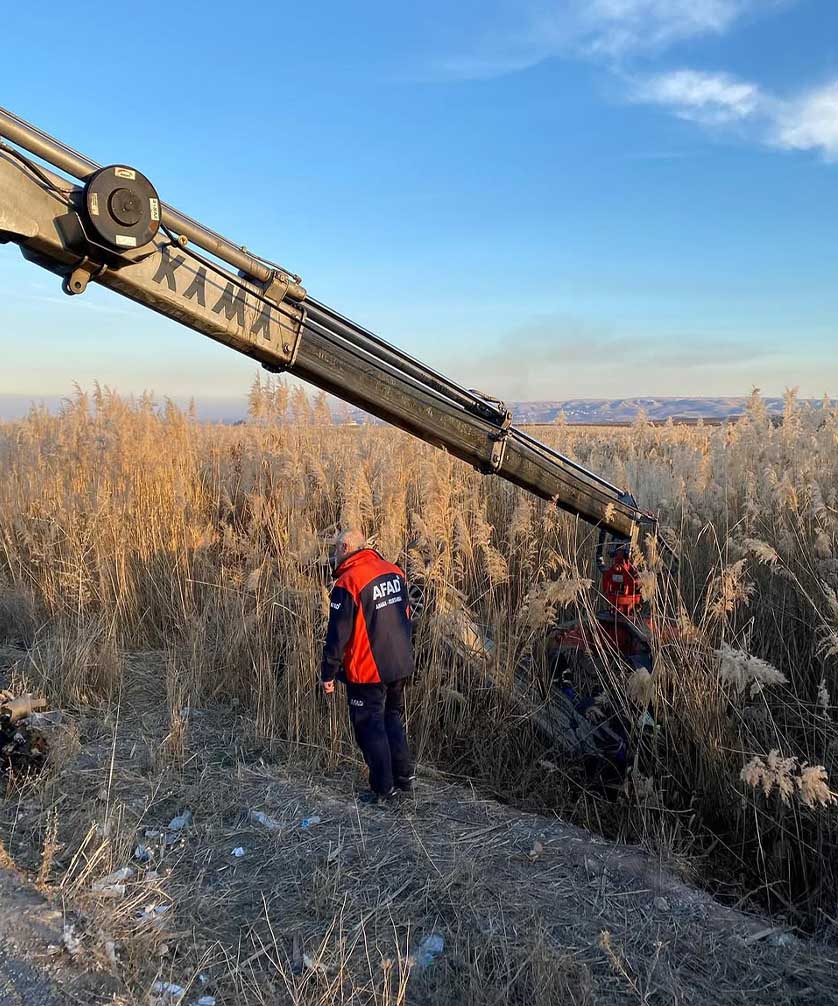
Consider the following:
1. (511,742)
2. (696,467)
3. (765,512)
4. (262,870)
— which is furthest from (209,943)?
(696,467)

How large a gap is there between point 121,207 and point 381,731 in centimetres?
286

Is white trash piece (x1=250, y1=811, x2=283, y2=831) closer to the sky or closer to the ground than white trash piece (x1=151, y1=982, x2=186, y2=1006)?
closer to the ground

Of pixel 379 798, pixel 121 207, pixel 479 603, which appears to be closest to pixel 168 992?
pixel 379 798

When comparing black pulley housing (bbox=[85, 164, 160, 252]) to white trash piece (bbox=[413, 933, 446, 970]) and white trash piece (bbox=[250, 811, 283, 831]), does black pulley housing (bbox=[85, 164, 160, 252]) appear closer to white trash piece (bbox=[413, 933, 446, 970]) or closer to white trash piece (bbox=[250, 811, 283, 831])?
white trash piece (bbox=[250, 811, 283, 831])

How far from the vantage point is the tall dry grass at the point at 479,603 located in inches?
158

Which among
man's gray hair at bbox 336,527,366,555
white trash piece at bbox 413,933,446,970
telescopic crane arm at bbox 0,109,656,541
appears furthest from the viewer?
man's gray hair at bbox 336,527,366,555

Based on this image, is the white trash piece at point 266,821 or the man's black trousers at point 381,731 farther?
the man's black trousers at point 381,731

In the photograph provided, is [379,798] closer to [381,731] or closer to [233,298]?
[381,731]

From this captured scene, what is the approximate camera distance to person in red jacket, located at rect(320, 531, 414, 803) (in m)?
4.09

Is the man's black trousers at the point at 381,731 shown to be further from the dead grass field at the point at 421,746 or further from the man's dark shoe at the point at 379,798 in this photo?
the dead grass field at the point at 421,746

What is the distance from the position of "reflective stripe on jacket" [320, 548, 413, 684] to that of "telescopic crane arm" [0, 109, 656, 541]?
2.86 ft

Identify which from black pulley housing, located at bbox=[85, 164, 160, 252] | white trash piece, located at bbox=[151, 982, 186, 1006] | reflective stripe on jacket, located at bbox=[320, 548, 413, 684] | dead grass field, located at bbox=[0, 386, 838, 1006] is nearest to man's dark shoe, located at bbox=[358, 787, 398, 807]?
dead grass field, located at bbox=[0, 386, 838, 1006]

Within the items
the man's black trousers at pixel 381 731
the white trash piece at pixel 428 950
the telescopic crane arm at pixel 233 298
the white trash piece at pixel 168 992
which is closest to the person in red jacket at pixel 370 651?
the man's black trousers at pixel 381 731

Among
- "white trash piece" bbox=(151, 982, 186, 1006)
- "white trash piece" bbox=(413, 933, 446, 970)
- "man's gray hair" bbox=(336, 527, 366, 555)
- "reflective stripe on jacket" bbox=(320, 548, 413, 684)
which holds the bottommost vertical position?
"white trash piece" bbox=(151, 982, 186, 1006)
